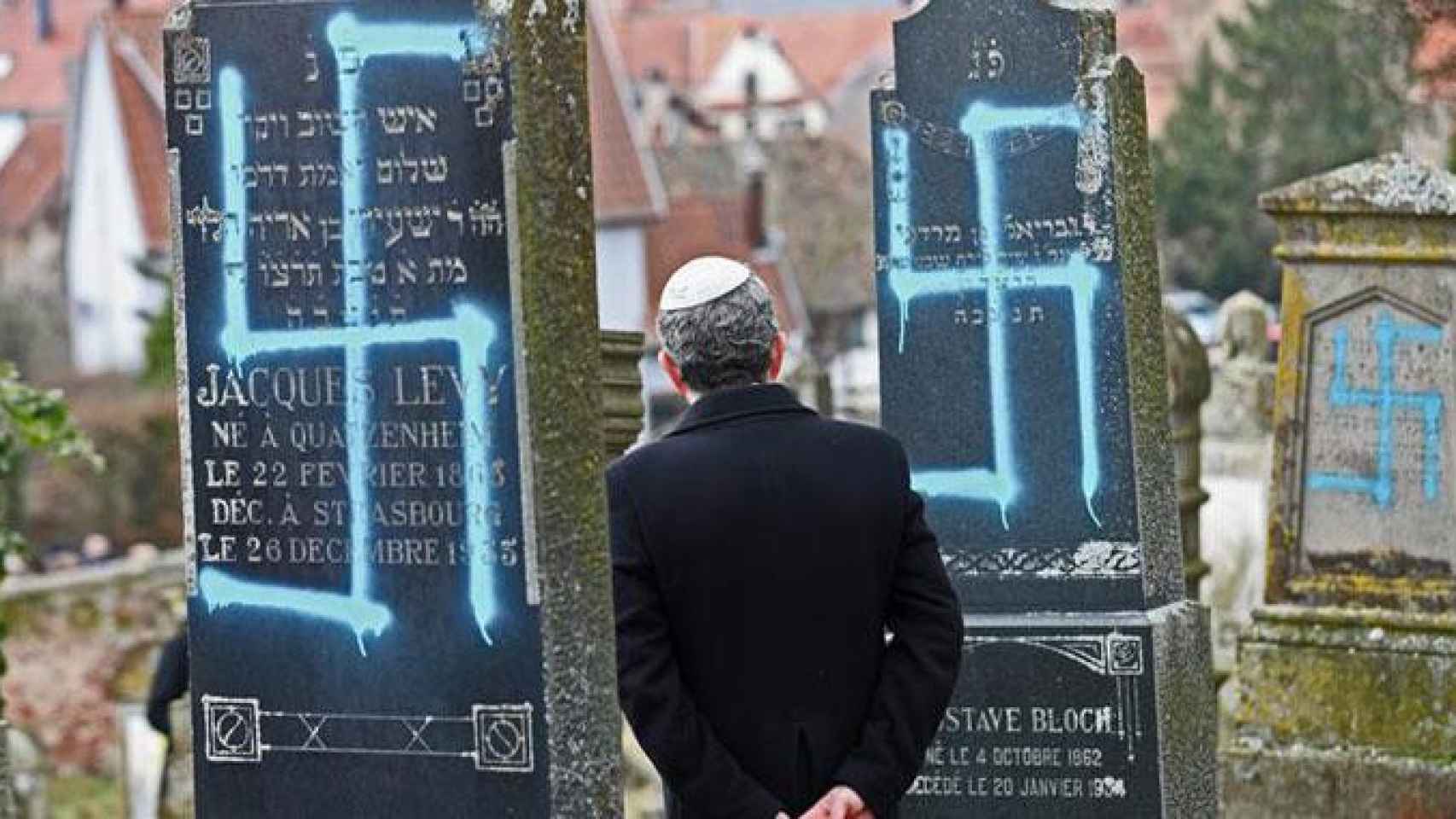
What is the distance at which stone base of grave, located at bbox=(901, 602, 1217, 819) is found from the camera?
9383 millimetres

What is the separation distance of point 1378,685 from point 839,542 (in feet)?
17.5

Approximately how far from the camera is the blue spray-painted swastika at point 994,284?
9383 mm

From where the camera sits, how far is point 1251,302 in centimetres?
1812

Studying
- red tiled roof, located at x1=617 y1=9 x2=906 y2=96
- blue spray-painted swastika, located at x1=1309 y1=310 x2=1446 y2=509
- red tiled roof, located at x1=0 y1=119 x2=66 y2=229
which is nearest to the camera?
blue spray-painted swastika, located at x1=1309 y1=310 x2=1446 y2=509

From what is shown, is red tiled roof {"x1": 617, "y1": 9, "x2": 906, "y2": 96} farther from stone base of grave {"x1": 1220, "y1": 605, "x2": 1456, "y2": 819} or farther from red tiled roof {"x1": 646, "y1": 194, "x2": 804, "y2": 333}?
stone base of grave {"x1": 1220, "y1": 605, "x2": 1456, "y2": 819}

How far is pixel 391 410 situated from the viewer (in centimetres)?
705

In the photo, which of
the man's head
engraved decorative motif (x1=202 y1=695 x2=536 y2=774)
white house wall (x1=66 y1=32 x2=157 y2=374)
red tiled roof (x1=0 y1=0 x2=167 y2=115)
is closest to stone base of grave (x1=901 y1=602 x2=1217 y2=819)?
the man's head

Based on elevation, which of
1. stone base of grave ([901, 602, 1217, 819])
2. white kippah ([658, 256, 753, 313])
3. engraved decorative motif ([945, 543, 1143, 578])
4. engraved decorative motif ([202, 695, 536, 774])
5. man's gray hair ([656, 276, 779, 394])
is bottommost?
stone base of grave ([901, 602, 1217, 819])

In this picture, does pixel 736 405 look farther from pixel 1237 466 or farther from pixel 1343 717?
pixel 1237 466

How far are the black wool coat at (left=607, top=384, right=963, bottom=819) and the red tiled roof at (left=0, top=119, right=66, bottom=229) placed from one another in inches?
2706

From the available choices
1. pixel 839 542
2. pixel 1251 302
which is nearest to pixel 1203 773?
pixel 839 542

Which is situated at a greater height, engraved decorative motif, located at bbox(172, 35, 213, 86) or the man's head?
engraved decorative motif, located at bbox(172, 35, 213, 86)

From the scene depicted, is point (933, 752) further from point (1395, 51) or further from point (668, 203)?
point (668, 203)

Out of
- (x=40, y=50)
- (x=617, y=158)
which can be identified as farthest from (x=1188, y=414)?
(x=40, y=50)
